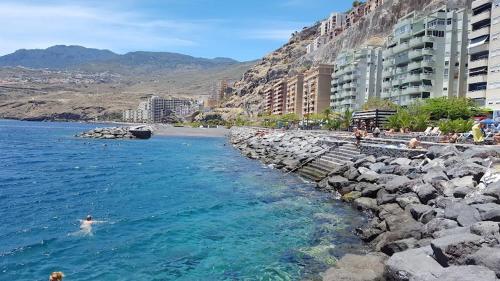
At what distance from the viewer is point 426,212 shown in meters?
15.9

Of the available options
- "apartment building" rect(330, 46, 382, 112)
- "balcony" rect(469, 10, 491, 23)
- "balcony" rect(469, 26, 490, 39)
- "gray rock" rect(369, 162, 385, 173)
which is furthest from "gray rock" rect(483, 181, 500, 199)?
"apartment building" rect(330, 46, 382, 112)

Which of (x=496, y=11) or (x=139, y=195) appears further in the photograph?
(x=496, y=11)

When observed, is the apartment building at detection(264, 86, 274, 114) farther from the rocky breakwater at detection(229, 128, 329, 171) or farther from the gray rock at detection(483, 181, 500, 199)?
the gray rock at detection(483, 181, 500, 199)

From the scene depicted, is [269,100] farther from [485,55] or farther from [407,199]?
[407,199]

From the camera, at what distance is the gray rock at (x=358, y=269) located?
11.9 m

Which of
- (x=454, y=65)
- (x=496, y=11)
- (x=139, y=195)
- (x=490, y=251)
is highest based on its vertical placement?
(x=496, y=11)

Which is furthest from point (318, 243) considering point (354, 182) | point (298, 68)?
point (298, 68)

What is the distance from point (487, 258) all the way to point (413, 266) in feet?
5.76

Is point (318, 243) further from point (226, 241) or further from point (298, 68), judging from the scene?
point (298, 68)

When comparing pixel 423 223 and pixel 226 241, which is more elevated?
pixel 423 223

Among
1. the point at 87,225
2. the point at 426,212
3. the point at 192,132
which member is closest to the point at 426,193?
the point at 426,212

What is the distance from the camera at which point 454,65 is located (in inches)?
2960

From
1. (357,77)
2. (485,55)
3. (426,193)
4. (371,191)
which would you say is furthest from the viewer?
(357,77)

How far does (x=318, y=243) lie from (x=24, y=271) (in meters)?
10.2
